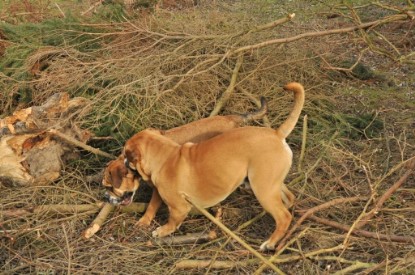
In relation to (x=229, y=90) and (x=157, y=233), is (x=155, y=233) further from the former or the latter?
(x=229, y=90)

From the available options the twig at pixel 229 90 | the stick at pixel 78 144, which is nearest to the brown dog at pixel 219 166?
the stick at pixel 78 144

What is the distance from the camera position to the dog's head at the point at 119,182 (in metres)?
5.00

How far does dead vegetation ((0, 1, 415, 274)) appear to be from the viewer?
4.61 m

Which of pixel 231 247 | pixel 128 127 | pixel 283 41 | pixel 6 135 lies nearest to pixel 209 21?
pixel 283 41

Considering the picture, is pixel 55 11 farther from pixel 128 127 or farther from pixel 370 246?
pixel 370 246

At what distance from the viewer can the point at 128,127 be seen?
621 centimetres

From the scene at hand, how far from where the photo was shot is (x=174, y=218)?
16.1 ft

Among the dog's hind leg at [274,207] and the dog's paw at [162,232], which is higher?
the dog's hind leg at [274,207]

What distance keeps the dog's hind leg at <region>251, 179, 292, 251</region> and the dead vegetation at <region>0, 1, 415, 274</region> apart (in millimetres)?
94

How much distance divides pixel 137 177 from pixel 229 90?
7.55ft

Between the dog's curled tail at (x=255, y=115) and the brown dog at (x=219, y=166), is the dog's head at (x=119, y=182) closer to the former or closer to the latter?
the brown dog at (x=219, y=166)

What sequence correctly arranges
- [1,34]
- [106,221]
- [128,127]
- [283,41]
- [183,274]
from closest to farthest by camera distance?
[183,274] < [106,221] < [128,127] < [283,41] < [1,34]

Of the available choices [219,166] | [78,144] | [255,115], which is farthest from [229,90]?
[219,166]

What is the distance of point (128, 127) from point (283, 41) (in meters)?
2.40
